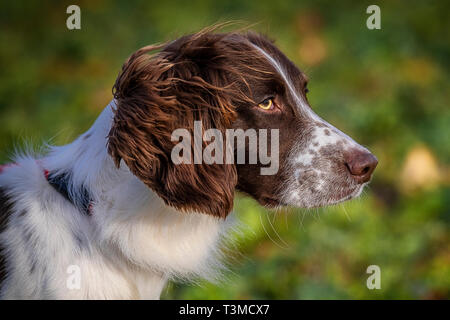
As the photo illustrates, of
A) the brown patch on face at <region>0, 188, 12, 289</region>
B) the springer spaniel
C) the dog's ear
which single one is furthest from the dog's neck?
the brown patch on face at <region>0, 188, 12, 289</region>

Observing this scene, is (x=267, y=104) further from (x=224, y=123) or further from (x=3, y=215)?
(x=3, y=215)

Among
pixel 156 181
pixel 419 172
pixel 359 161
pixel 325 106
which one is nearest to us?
pixel 156 181

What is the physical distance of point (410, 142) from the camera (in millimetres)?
5910

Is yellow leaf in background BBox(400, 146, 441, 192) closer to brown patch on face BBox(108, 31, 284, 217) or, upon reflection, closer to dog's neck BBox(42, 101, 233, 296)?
brown patch on face BBox(108, 31, 284, 217)

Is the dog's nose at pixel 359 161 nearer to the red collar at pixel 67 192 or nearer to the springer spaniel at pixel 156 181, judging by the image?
the springer spaniel at pixel 156 181

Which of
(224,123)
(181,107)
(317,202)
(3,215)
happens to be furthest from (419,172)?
(3,215)

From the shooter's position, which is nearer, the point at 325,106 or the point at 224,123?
the point at 224,123

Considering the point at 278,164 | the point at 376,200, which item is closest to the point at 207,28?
the point at 278,164

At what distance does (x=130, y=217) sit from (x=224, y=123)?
0.55 metres

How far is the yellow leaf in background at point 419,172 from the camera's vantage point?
5.40 meters

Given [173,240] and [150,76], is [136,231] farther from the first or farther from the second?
[150,76]

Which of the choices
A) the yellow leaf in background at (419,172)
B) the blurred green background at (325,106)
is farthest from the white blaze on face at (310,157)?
the yellow leaf in background at (419,172)

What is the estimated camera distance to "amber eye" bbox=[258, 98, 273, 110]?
2.51 metres

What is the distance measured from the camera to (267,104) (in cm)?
254
